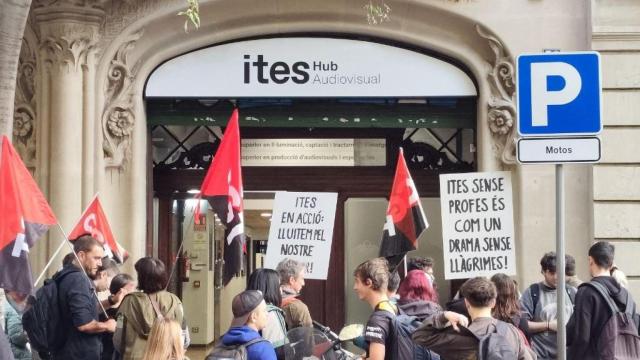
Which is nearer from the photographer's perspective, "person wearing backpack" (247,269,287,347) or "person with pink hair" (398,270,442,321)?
"person wearing backpack" (247,269,287,347)

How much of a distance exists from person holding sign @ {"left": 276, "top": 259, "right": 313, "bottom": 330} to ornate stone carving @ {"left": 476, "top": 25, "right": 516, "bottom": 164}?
4.97m

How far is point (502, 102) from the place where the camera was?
573 inches

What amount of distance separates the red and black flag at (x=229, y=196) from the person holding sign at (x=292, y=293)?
0.71 meters

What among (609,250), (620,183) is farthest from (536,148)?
(620,183)

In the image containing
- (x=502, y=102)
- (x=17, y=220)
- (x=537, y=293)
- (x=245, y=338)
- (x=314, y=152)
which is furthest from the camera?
(x=314, y=152)

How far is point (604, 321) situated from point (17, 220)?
448cm

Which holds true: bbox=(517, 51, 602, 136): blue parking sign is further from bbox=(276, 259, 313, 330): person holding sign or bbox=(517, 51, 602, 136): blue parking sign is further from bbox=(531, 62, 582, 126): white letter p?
bbox=(276, 259, 313, 330): person holding sign

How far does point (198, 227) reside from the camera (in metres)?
16.0

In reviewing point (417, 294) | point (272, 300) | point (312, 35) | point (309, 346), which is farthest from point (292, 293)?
point (312, 35)

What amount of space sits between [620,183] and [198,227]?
18.1ft

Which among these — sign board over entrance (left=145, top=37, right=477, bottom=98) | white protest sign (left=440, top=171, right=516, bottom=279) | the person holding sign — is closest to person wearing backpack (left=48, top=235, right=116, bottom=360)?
the person holding sign

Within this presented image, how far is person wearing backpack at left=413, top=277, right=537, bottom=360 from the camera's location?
6.90 meters

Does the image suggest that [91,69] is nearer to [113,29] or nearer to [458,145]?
[113,29]

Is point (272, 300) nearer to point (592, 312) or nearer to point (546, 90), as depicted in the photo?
point (592, 312)
